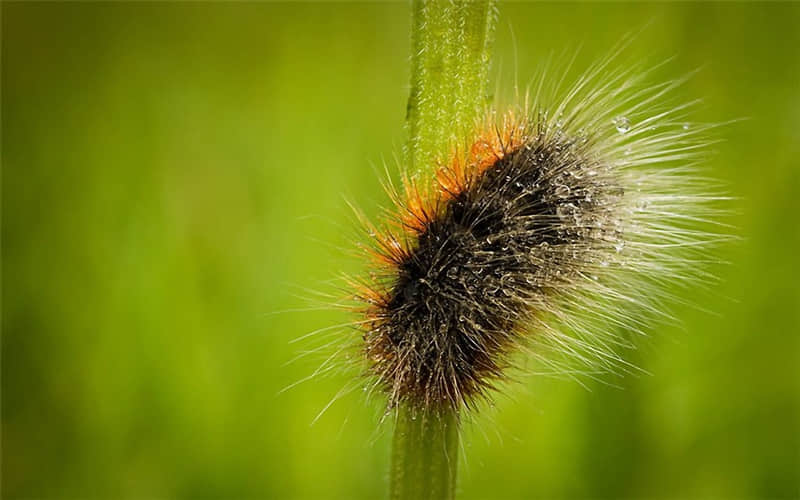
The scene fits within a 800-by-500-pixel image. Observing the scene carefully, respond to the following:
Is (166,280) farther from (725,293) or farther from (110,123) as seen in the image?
(725,293)

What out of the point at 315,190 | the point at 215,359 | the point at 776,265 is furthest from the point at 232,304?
the point at 776,265

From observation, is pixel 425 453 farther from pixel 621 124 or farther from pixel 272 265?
pixel 272 265

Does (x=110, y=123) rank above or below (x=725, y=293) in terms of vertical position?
above

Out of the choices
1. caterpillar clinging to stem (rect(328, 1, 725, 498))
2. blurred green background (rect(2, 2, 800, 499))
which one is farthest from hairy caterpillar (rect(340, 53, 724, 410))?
blurred green background (rect(2, 2, 800, 499))

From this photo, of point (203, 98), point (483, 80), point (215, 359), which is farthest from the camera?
point (203, 98)

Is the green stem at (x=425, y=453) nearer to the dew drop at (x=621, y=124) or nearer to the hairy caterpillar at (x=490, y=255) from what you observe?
the hairy caterpillar at (x=490, y=255)

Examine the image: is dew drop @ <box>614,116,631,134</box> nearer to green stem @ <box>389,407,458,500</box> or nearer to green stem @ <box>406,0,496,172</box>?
green stem @ <box>406,0,496,172</box>

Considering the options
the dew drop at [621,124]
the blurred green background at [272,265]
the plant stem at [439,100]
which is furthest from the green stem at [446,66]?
the blurred green background at [272,265]
